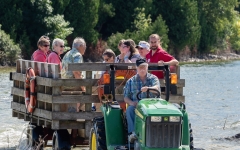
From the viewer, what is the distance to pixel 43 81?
12.4 m

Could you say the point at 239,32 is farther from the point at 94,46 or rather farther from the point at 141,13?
the point at 94,46

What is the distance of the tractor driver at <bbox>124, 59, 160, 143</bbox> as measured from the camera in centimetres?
1021

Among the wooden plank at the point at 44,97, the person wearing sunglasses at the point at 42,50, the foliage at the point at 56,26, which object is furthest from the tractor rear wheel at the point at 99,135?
the foliage at the point at 56,26

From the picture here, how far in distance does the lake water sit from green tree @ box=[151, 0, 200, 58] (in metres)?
42.9

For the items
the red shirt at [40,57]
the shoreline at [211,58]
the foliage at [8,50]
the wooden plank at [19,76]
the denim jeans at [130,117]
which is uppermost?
the red shirt at [40,57]

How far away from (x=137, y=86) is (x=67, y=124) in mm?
2196

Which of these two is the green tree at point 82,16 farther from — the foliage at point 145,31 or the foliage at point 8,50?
the foliage at point 8,50

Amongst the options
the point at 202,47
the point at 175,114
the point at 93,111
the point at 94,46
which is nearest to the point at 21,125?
the point at 93,111

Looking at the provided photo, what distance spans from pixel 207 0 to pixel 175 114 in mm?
88342

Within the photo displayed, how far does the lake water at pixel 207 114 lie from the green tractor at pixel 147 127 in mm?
3945

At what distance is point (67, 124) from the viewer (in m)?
12.2

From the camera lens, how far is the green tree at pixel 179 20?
8688cm

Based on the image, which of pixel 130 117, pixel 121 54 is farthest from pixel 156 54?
pixel 130 117

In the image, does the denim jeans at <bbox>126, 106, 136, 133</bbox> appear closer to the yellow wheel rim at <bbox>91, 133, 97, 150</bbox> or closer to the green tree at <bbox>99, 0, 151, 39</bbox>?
the yellow wheel rim at <bbox>91, 133, 97, 150</bbox>
